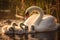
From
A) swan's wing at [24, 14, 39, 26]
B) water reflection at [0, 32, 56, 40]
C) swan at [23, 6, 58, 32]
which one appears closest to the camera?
water reflection at [0, 32, 56, 40]

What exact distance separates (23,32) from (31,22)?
3.33ft

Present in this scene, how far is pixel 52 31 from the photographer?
40.8 ft

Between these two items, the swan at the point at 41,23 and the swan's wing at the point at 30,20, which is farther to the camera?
the swan's wing at the point at 30,20

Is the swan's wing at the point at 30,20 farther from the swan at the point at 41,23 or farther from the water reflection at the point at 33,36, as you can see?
the water reflection at the point at 33,36

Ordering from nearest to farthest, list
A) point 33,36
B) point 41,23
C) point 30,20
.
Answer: point 33,36 < point 41,23 < point 30,20

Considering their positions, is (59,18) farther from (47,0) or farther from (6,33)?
(6,33)

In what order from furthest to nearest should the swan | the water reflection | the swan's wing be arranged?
the swan's wing, the swan, the water reflection

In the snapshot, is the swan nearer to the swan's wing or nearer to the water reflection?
the swan's wing

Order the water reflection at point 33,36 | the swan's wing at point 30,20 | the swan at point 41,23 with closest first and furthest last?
the water reflection at point 33,36, the swan at point 41,23, the swan's wing at point 30,20

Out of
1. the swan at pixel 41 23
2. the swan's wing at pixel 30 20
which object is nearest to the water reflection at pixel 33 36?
the swan at pixel 41 23

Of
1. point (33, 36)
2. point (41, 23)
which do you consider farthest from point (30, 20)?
point (33, 36)

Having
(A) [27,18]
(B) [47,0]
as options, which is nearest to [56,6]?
(B) [47,0]

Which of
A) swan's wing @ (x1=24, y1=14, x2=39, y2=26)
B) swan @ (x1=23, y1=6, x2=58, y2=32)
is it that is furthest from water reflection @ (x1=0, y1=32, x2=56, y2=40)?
swan's wing @ (x1=24, y1=14, x2=39, y2=26)

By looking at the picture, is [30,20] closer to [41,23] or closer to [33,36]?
[41,23]
